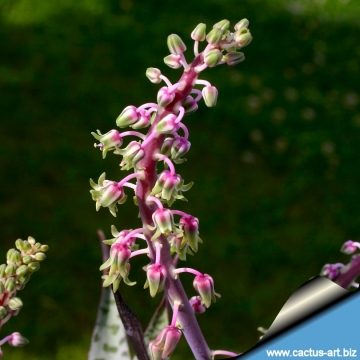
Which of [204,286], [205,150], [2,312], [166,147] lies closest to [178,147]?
[166,147]

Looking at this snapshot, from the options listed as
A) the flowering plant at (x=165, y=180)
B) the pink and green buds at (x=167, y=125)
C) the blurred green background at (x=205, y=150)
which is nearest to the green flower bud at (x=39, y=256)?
the flowering plant at (x=165, y=180)

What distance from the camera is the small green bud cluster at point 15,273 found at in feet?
1.73

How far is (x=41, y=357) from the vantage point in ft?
6.08

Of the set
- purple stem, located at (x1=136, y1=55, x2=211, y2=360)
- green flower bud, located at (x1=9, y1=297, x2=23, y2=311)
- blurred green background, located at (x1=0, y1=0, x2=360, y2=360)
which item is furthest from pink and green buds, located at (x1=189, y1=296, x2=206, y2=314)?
blurred green background, located at (x1=0, y1=0, x2=360, y2=360)

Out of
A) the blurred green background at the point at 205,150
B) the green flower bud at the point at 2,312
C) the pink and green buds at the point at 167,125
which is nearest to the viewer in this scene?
the pink and green buds at the point at 167,125

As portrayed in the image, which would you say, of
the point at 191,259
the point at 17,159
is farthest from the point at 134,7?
the point at 191,259

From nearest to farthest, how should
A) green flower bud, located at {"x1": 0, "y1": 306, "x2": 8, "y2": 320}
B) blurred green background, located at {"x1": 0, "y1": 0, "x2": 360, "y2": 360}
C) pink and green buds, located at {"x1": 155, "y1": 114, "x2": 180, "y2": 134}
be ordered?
pink and green buds, located at {"x1": 155, "y1": 114, "x2": 180, "y2": 134}, green flower bud, located at {"x1": 0, "y1": 306, "x2": 8, "y2": 320}, blurred green background, located at {"x1": 0, "y1": 0, "x2": 360, "y2": 360}

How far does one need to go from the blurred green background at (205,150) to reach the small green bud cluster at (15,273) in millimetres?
1298

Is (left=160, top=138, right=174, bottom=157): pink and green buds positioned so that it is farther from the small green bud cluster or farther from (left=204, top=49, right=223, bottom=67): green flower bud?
the small green bud cluster

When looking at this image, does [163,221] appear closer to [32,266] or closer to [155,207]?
[155,207]

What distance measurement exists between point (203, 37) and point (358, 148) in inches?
92.7

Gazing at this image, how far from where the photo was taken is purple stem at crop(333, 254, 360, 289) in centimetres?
54

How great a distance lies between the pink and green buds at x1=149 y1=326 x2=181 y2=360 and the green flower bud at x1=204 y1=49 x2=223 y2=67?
0.21 metres

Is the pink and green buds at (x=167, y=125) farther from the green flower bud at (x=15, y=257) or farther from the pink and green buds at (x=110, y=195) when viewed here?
the green flower bud at (x=15, y=257)
